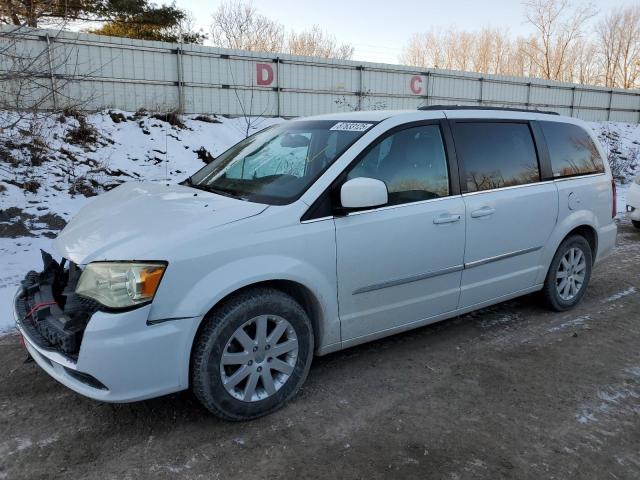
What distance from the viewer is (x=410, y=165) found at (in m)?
3.47

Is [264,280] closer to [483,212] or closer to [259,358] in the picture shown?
[259,358]

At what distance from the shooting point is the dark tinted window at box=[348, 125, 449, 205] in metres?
3.29

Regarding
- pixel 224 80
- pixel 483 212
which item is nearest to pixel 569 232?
pixel 483 212

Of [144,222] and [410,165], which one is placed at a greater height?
[410,165]

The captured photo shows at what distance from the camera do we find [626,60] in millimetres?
42781

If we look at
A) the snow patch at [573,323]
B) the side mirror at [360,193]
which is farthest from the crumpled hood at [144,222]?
the snow patch at [573,323]

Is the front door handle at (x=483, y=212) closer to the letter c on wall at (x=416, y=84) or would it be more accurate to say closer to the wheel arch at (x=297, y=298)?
the wheel arch at (x=297, y=298)

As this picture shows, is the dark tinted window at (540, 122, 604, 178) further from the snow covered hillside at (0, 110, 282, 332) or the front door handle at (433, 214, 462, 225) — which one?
the snow covered hillside at (0, 110, 282, 332)

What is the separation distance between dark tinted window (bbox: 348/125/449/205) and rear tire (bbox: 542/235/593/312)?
162 cm

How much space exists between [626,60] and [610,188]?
46804mm

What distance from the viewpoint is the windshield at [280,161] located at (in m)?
3.16

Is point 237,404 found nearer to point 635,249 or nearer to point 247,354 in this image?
point 247,354

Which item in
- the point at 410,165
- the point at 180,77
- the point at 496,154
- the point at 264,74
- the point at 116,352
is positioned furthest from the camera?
the point at 264,74

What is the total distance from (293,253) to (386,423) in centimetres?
110
